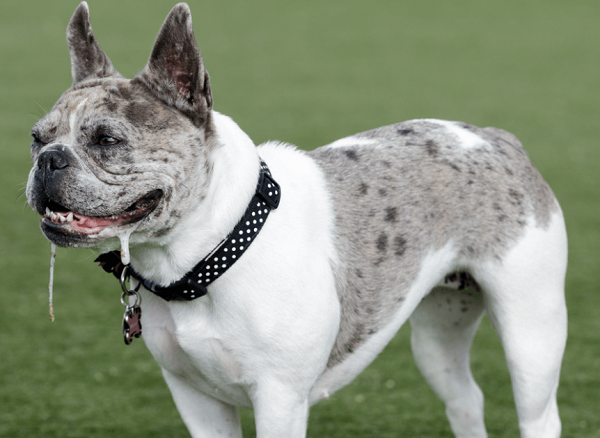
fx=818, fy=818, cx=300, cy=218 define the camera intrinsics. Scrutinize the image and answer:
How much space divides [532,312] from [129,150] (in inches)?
55.1

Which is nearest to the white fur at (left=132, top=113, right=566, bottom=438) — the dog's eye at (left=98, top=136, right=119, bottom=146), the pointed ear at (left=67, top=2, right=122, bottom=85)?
the dog's eye at (left=98, top=136, right=119, bottom=146)

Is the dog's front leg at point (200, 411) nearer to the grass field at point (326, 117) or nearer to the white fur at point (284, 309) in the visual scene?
the white fur at point (284, 309)

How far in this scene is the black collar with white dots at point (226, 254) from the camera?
2.12m

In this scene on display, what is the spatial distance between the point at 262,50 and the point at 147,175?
10.2 metres

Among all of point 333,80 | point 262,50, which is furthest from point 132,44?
point 333,80

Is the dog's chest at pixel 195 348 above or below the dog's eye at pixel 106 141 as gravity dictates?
below

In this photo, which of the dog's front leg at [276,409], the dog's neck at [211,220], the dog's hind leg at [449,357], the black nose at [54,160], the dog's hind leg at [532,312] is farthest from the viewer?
the dog's hind leg at [449,357]

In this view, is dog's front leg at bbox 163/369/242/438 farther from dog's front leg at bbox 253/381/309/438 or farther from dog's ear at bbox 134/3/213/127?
dog's ear at bbox 134/3/213/127

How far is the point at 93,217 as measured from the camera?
198cm

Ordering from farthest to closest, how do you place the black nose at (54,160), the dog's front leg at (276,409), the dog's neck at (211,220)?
the dog's front leg at (276,409) → the dog's neck at (211,220) → the black nose at (54,160)

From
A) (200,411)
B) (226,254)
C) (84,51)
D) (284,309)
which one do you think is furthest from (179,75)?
(200,411)

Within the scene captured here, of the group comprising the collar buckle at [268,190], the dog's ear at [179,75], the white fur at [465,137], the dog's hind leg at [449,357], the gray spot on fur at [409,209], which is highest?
the dog's ear at [179,75]

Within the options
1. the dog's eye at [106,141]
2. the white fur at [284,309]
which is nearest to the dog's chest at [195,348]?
the white fur at [284,309]

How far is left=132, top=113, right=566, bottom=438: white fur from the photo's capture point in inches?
84.7
